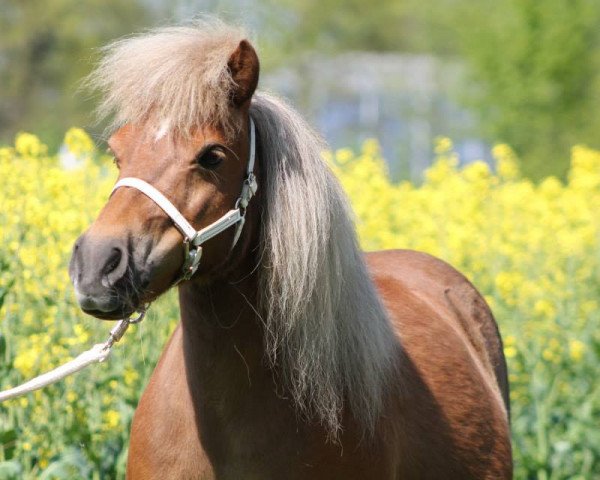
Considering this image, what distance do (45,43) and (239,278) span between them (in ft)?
99.7

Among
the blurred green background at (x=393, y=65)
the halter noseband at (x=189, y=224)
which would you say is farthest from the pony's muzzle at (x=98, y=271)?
the blurred green background at (x=393, y=65)

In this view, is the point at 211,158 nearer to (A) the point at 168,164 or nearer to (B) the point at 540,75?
(A) the point at 168,164

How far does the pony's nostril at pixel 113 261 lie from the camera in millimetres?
3096

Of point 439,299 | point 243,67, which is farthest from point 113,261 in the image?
point 439,299

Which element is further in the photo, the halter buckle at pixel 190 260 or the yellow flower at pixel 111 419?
the yellow flower at pixel 111 419

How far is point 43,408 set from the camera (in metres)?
4.96

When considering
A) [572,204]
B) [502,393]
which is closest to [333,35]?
[572,204]

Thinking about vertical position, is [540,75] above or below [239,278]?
above

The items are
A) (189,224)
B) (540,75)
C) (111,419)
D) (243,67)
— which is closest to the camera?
(189,224)

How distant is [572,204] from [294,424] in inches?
212

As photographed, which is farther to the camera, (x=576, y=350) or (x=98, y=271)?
(x=576, y=350)

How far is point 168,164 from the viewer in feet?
10.9

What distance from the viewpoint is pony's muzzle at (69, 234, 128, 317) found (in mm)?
3086

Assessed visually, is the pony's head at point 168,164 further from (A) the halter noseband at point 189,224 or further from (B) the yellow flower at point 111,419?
(B) the yellow flower at point 111,419
